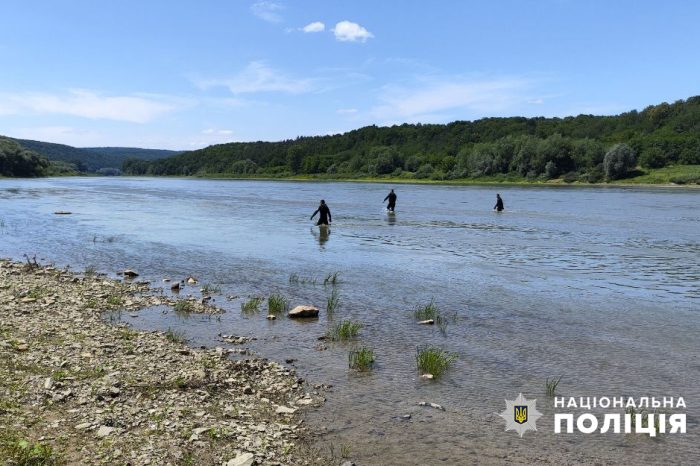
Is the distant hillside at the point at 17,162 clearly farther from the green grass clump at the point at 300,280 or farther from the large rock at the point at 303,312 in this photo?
the large rock at the point at 303,312

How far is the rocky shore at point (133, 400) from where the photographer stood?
801 centimetres

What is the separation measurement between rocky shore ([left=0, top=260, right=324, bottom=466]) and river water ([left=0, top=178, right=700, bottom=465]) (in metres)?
0.94

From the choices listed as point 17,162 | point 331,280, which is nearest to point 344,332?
point 331,280

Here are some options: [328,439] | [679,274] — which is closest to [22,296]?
[328,439]

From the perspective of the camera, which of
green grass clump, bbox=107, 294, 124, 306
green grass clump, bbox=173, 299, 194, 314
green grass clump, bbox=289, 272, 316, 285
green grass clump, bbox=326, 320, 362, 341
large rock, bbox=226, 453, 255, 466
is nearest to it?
large rock, bbox=226, 453, 255, 466

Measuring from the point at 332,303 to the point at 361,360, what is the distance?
222 inches

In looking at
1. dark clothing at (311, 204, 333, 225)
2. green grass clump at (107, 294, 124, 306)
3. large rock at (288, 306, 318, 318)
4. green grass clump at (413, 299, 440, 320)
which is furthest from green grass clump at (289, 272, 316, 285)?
dark clothing at (311, 204, 333, 225)

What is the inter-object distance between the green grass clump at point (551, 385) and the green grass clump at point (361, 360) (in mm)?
3665

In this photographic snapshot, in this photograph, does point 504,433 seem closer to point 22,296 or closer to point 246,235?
point 22,296

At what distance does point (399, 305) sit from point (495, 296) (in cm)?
373

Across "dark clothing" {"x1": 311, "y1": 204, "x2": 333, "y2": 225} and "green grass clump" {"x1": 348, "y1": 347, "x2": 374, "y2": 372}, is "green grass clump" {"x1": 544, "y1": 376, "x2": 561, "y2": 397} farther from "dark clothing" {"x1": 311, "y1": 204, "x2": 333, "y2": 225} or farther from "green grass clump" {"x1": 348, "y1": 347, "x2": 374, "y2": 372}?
"dark clothing" {"x1": 311, "y1": 204, "x2": 333, "y2": 225}

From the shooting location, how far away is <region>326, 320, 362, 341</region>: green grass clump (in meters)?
14.6

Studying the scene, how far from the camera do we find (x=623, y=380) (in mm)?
11750

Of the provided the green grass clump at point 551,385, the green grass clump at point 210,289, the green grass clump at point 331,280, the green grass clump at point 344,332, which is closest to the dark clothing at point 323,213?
the green grass clump at point 331,280
